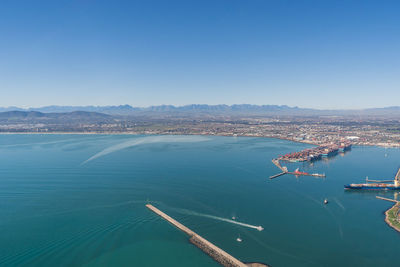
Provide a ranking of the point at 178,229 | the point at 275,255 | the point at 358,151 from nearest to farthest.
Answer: the point at 275,255 → the point at 178,229 → the point at 358,151

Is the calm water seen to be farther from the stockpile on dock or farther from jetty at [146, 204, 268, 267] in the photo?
the stockpile on dock

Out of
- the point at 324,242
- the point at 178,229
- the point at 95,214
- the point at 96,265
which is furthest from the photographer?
the point at 95,214

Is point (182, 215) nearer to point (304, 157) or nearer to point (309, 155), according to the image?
point (304, 157)

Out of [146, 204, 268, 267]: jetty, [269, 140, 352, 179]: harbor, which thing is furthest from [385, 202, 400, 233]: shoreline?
[146, 204, 268, 267]: jetty

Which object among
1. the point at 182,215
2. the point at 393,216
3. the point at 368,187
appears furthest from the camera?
the point at 368,187

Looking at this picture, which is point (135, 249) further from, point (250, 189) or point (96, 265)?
point (250, 189)

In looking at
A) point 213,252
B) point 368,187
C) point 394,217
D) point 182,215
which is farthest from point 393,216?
point 182,215

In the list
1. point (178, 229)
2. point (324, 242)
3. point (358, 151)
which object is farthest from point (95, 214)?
point (358, 151)

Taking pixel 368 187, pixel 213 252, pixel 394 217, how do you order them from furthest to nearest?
pixel 368 187 < pixel 394 217 < pixel 213 252

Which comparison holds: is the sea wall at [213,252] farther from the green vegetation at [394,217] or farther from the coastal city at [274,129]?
the coastal city at [274,129]

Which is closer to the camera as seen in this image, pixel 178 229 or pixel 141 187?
pixel 178 229
